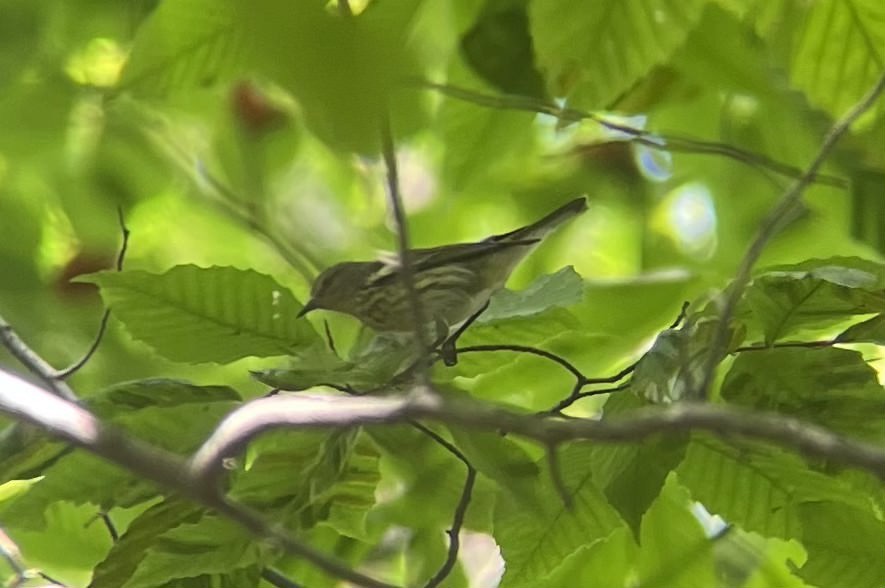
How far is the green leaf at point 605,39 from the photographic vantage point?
1.41 ft

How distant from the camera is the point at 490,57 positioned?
0.57 meters

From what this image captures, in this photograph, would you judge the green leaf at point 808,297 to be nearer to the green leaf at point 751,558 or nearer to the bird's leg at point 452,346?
the bird's leg at point 452,346

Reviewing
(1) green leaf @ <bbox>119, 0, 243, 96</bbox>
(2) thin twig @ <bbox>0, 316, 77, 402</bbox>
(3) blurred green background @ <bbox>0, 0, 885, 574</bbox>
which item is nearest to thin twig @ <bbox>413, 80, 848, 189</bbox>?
(3) blurred green background @ <bbox>0, 0, 885, 574</bbox>

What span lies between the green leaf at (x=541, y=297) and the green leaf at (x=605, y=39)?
0.30 ft

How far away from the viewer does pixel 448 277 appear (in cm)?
60

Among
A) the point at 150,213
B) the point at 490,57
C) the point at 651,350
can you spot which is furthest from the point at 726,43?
the point at 150,213

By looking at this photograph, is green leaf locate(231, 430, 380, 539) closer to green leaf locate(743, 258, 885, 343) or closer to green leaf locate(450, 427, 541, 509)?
green leaf locate(450, 427, 541, 509)

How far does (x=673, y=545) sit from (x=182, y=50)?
1.19ft

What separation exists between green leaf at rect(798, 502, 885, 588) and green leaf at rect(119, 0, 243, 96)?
13.2 inches

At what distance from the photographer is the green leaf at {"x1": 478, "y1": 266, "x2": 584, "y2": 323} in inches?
15.5

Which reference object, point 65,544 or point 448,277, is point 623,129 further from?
point 65,544

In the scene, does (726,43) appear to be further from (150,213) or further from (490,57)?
(150,213)

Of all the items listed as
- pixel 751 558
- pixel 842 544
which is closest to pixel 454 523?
pixel 842 544

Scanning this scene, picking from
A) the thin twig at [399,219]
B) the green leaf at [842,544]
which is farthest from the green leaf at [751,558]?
the thin twig at [399,219]
